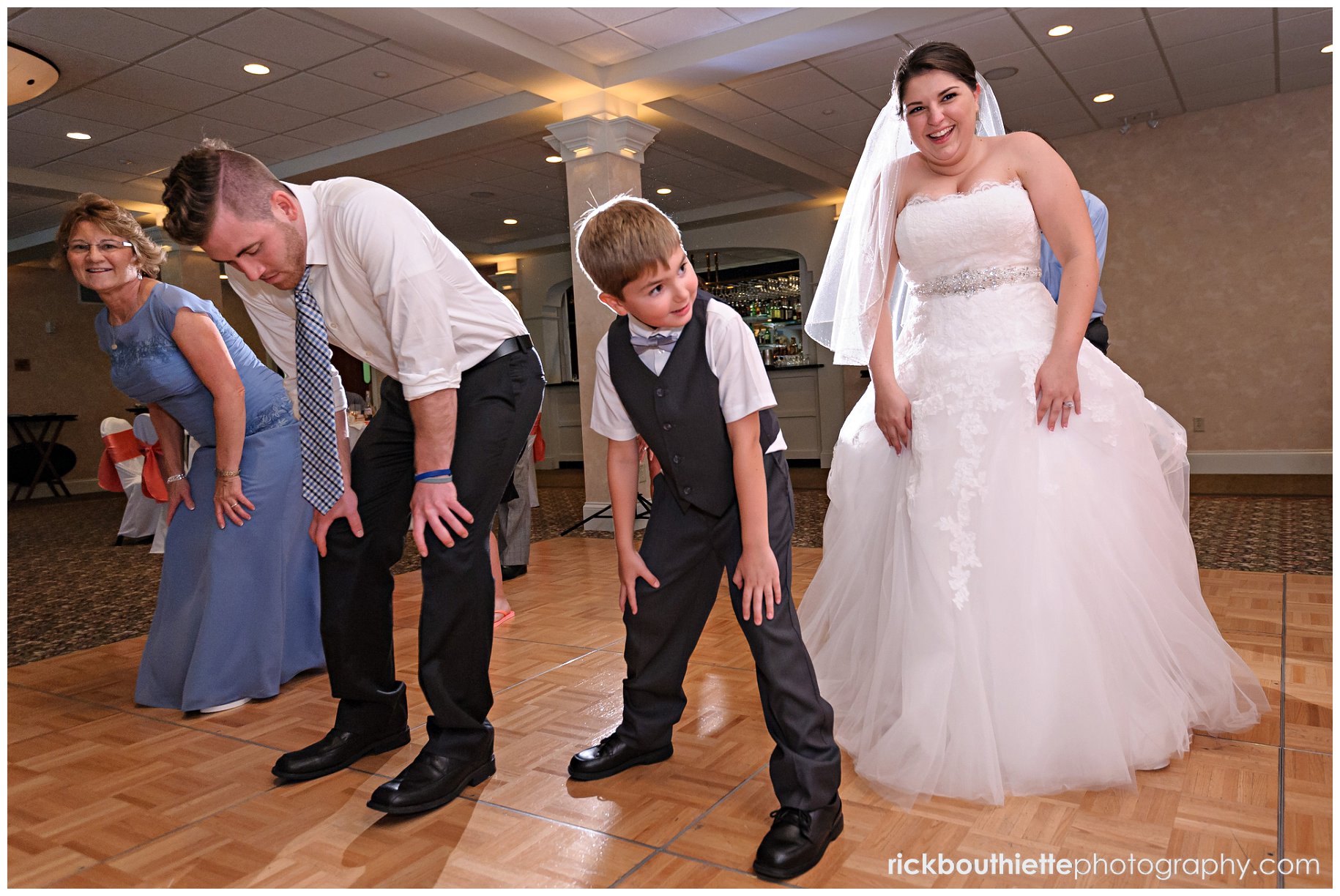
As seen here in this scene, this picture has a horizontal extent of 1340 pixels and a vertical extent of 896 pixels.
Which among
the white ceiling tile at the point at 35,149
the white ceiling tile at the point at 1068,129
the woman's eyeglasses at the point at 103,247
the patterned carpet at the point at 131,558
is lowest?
the patterned carpet at the point at 131,558

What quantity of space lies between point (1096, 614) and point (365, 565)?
154cm

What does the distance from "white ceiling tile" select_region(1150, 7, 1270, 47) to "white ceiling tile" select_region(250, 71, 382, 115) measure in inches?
197

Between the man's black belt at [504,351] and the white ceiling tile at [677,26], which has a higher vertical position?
the white ceiling tile at [677,26]

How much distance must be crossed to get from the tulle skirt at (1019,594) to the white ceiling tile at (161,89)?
18.3 ft

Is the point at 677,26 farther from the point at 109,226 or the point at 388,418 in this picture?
the point at 388,418

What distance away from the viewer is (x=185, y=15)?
16.4 feet

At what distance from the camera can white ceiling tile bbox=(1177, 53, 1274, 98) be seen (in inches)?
256

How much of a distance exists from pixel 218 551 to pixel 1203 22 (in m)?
6.10

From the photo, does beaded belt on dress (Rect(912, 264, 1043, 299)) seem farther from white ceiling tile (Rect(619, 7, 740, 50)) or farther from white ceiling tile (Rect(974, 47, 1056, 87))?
white ceiling tile (Rect(974, 47, 1056, 87))

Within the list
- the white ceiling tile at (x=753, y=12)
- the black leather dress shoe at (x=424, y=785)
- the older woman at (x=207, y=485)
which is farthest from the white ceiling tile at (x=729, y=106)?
the black leather dress shoe at (x=424, y=785)

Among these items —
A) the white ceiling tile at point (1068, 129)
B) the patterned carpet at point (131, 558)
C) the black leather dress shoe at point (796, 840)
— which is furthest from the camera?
the white ceiling tile at point (1068, 129)

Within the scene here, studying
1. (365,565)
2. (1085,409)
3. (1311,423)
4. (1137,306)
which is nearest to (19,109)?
(365,565)

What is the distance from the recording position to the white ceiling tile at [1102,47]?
19.0 ft

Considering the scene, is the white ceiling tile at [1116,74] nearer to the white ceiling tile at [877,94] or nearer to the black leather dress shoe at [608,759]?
the white ceiling tile at [877,94]
